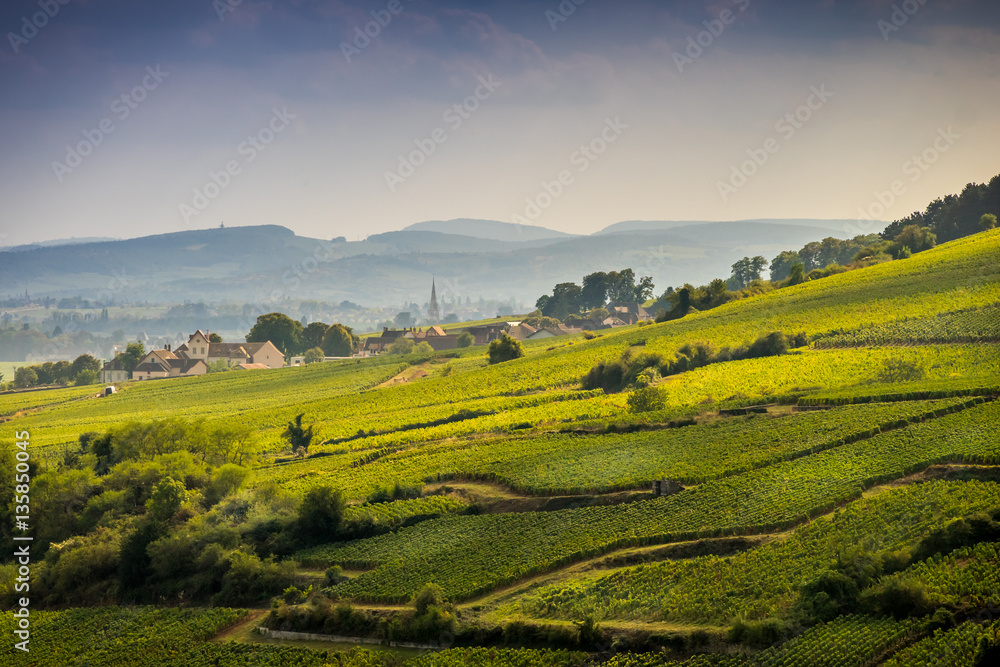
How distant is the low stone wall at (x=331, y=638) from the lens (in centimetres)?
2934

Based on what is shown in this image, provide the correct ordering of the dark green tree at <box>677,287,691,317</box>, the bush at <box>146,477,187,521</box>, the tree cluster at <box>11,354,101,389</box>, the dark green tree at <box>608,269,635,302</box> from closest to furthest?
the bush at <box>146,477,187,521</box> < the dark green tree at <box>677,287,691,317</box> < the tree cluster at <box>11,354,101,389</box> < the dark green tree at <box>608,269,635,302</box>

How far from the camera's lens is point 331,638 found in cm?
3091

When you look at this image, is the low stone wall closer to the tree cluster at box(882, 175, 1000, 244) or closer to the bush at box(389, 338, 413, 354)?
the bush at box(389, 338, 413, 354)

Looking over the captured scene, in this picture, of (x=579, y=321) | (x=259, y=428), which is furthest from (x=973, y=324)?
(x=579, y=321)

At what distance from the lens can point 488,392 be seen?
238 feet

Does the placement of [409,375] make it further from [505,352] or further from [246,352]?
[246,352]

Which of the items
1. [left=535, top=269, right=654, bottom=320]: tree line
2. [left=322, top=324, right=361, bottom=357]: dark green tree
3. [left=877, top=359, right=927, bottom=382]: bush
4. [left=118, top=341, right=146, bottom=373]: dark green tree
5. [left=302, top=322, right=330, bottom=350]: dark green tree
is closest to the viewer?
[left=877, top=359, right=927, bottom=382]: bush

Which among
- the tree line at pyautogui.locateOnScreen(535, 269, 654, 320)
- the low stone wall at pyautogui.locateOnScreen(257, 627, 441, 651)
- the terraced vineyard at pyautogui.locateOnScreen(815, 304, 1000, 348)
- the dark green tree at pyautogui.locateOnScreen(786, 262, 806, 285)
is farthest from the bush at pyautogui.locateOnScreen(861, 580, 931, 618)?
the tree line at pyautogui.locateOnScreen(535, 269, 654, 320)

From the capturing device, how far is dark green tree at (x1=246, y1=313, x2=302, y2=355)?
146m

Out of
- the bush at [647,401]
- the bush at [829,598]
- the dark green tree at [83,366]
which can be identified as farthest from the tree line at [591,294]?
the bush at [829,598]

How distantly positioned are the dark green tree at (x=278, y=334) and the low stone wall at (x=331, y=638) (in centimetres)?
11752

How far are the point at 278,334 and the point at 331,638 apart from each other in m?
120

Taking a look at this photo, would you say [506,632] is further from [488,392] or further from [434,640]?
[488,392]

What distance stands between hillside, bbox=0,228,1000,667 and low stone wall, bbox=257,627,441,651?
36cm
